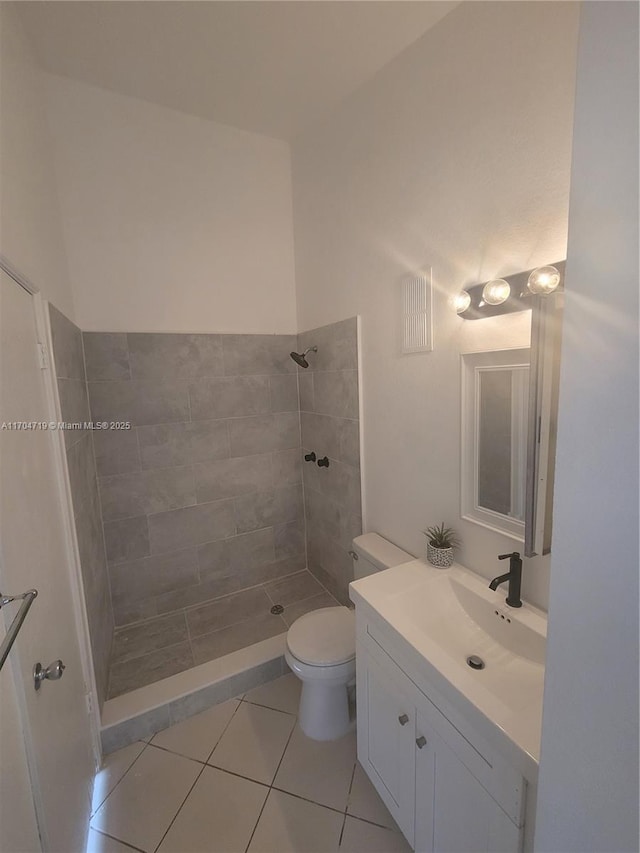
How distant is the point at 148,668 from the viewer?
192cm

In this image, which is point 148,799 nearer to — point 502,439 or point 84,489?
point 84,489

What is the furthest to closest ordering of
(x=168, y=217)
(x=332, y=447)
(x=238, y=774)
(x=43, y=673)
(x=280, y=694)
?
1. (x=332, y=447)
2. (x=168, y=217)
3. (x=280, y=694)
4. (x=238, y=774)
5. (x=43, y=673)

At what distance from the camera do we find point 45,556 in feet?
3.67

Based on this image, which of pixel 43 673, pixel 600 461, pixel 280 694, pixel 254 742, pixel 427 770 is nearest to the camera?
pixel 600 461

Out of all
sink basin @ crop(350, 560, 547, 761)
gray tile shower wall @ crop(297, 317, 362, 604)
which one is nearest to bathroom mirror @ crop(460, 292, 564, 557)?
sink basin @ crop(350, 560, 547, 761)

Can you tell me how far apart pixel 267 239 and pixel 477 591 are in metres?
2.36

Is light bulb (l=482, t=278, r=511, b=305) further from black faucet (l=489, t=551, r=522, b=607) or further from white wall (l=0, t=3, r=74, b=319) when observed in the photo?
white wall (l=0, t=3, r=74, b=319)

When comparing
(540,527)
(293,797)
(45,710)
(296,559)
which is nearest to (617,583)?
(540,527)

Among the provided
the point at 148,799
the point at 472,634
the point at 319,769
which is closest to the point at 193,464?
the point at 148,799

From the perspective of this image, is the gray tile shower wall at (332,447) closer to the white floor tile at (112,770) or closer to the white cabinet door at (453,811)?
the white cabinet door at (453,811)

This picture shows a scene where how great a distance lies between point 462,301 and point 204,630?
7.49ft

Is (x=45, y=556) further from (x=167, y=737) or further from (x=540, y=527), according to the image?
(x=540, y=527)

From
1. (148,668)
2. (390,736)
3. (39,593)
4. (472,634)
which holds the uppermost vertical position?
(39,593)

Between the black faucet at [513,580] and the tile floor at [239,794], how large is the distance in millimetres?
954
